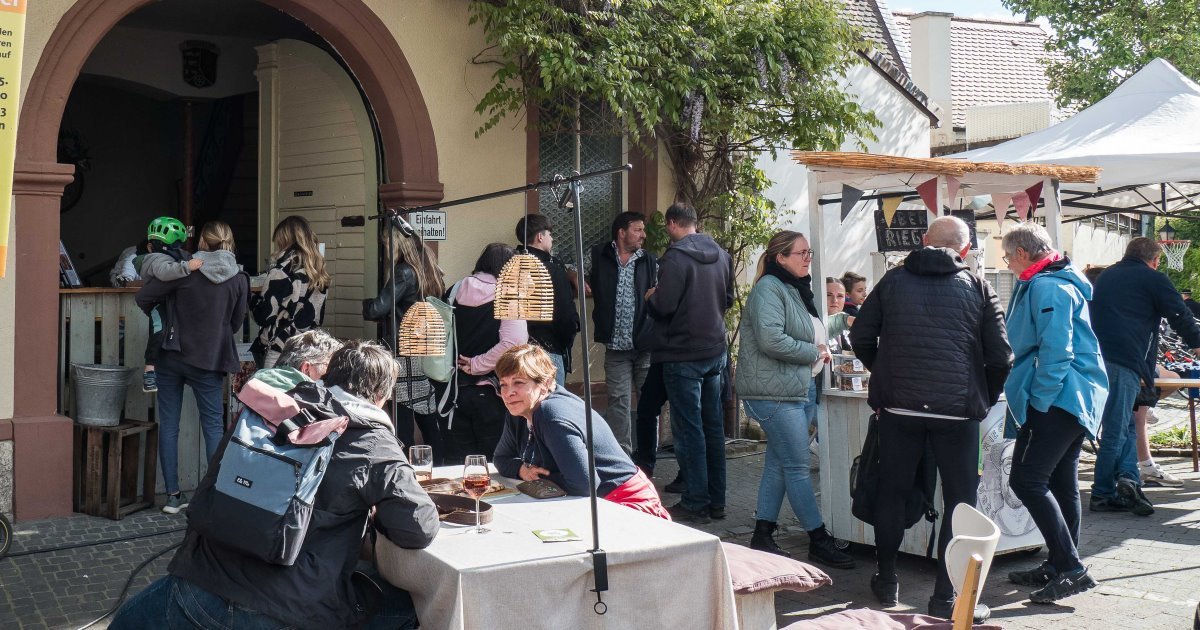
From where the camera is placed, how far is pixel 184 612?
3307 mm

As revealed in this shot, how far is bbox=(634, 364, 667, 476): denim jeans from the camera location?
758 cm

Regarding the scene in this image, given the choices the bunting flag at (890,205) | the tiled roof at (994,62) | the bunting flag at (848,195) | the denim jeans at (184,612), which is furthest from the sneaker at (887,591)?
the tiled roof at (994,62)

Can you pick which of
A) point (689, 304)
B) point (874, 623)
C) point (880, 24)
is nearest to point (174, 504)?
point (689, 304)

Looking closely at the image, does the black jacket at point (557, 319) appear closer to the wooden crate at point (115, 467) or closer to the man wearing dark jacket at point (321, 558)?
the wooden crate at point (115, 467)

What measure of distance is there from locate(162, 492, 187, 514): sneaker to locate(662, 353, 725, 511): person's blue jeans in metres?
2.99

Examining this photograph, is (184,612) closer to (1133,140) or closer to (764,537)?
(764,537)

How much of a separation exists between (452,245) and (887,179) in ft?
10.2

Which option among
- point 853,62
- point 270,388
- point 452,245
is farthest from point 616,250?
point 270,388

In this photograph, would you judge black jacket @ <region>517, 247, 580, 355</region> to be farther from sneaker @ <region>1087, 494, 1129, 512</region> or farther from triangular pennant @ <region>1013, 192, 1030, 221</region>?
sneaker @ <region>1087, 494, 1129, 512</region>

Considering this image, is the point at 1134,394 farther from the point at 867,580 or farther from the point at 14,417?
the point at 14,417

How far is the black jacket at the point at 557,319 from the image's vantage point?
23.9 ft

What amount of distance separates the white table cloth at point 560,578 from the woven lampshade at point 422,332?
187cm

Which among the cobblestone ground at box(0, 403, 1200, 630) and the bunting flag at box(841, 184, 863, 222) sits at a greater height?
the bunting flag at box(841, 184, 863, 222)

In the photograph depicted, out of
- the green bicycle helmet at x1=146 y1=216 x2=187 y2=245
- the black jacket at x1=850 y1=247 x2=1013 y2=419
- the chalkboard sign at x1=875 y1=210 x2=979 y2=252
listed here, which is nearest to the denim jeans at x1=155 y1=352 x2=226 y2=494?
the green bicycle helmet at x1=146 y1=216 x2=187 y2=245
